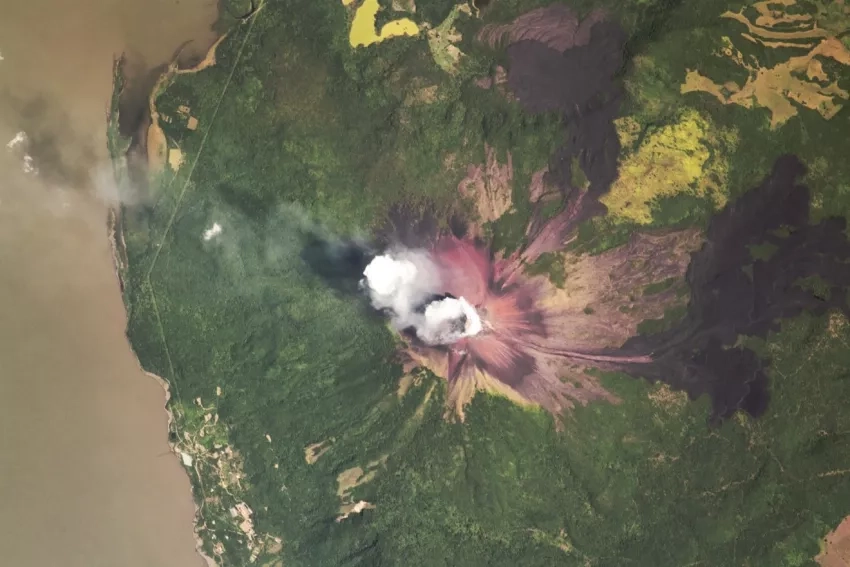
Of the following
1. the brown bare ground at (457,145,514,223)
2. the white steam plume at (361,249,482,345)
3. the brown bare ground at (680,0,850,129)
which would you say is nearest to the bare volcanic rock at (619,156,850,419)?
the brown bare ground at (680,0,850,129)

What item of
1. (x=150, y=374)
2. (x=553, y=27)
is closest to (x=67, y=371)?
(x=150, y=374)

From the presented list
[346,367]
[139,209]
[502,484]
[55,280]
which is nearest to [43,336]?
[55,280]

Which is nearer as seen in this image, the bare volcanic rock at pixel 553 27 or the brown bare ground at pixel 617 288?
the brown bare ground at pixel 617 288

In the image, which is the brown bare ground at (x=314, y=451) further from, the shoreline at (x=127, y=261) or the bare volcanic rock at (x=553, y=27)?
the bare volcanic rock at (x=553, y=27)

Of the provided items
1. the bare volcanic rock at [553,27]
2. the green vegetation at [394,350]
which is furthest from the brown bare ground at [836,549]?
the bare volcanic rock at [553,27]

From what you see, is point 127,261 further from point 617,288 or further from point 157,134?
point 617,288

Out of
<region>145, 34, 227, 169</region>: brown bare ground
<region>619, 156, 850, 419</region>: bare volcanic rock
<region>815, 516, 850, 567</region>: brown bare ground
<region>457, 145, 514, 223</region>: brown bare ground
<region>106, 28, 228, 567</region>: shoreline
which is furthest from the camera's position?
<region>106, 28, 228, 567</region>: shoreline

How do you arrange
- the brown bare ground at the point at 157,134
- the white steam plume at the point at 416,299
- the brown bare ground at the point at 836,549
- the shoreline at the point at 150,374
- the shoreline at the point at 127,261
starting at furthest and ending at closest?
the shoreline at the point at 150,374
the shoreline at the point at 127,261
the brown bare ground at the point at 157,134
the white steam plume at the point at 416,299
the brown bare ground at the point at 836,549

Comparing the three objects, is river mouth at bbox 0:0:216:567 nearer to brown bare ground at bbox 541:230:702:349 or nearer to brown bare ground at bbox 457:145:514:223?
brown bare ground at bbox 457:145:514:223

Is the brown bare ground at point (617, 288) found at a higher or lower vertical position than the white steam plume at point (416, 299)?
lower
